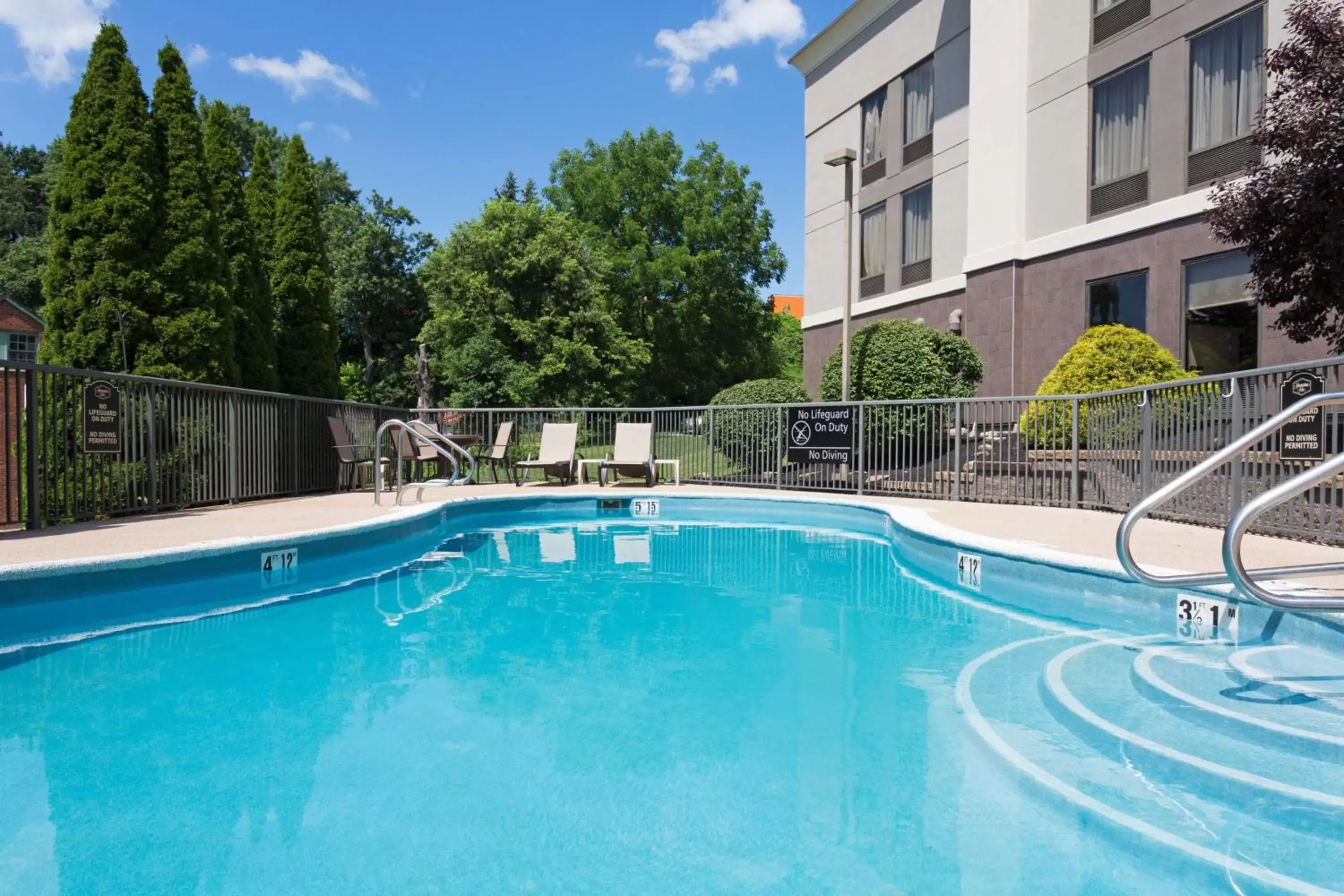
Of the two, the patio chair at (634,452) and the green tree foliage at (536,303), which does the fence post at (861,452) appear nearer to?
the patio chair at (634,452)

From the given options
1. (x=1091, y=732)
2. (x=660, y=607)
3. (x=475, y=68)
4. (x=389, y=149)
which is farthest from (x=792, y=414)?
Result: (x=389, y=149)

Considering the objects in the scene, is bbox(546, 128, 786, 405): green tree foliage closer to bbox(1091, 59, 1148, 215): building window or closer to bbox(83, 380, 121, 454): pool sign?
bbox(1091, 59, 1148, 215): building window

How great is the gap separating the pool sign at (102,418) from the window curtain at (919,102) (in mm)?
16627

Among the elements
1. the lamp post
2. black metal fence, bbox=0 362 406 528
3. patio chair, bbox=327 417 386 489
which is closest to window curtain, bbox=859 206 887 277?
the lamp post

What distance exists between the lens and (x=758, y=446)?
13984 millimetres

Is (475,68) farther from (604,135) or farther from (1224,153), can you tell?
(1224,153)

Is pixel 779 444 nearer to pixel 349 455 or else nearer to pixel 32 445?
pixel 349 455

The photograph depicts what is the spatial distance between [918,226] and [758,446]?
27.4 ft

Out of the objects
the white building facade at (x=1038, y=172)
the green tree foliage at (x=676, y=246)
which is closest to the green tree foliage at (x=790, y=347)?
the green tree foliage at (x=676, y=246)

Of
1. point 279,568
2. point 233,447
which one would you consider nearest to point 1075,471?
point 279,568

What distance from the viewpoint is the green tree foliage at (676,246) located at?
112 ft

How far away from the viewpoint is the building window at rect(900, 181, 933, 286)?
18734mm

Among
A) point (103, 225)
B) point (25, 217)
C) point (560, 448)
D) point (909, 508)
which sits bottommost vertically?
point (909, 508)

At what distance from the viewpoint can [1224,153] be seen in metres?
12.3
